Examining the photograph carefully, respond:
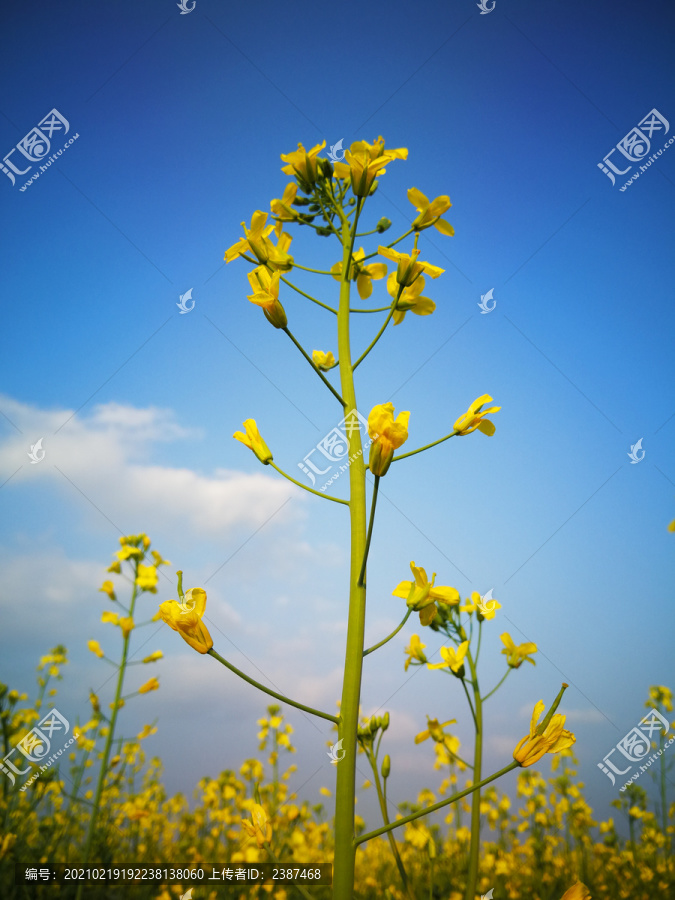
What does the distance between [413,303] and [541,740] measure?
5.11 ft

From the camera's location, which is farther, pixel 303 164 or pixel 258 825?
pixel 303 164

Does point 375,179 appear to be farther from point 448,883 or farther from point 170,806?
point 170,806

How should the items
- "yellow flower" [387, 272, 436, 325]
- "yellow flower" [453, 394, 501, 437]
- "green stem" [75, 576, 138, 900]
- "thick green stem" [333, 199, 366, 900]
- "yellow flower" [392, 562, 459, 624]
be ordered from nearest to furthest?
"thick green stem" [333, 199, 366, 900] < "yellow flower" [392, 562, 459, 624] < "yellow flower" [453, 394, 501, 437] < "yellow flower" [387, 272, 436, 325] < "green stem" [75, 576, 138, 900]

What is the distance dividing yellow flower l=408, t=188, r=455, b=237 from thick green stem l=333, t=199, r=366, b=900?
72 centimetres

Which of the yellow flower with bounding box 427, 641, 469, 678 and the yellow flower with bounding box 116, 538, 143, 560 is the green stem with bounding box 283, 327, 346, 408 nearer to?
the yellow flower with bounding box 427, 641, 469, 678

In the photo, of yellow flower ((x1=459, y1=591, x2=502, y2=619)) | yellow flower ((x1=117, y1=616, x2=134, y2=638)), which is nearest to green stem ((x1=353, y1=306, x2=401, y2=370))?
yellow flower ((x1=459, y1=591, x2=502, y2=619))

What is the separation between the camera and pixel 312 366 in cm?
189

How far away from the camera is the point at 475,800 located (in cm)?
218

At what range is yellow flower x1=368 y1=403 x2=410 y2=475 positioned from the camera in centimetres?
143

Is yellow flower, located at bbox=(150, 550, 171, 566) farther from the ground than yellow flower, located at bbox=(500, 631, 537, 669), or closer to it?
farther from the ground

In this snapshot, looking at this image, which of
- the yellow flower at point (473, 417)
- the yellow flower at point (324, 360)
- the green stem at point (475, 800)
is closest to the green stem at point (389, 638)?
the yellow flower at point (473, 417)

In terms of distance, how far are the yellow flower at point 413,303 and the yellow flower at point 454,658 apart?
5.22 feet

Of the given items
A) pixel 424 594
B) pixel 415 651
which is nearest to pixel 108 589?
pixel 415 651

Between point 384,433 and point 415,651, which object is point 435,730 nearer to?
point 415,651
